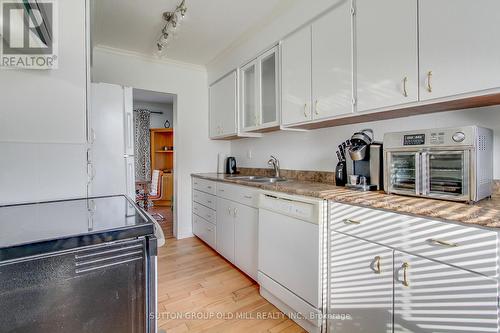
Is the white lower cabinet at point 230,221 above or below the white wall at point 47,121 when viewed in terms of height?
below

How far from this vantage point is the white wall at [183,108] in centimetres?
304

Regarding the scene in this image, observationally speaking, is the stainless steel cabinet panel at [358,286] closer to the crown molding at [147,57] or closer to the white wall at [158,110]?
the crown molding at [147,57]

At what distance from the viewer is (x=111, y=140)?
8.11 ft

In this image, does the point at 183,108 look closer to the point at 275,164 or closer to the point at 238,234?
the point at 275,164

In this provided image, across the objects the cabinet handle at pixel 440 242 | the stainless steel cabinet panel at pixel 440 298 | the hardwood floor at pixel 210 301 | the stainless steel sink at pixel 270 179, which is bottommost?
the hardwood floor at pixel 210 301

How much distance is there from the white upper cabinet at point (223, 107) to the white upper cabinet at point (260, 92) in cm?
18

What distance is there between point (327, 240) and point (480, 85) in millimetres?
1073

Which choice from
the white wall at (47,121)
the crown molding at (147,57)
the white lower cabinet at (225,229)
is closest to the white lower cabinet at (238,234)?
the white lower cabinet at (225,229)

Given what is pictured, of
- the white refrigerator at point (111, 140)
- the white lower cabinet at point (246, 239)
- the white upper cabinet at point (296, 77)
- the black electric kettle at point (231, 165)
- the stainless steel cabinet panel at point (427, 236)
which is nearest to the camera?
the stainless steel cabinet panel at point (427, 236)

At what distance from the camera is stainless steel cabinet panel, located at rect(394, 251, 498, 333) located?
886mm

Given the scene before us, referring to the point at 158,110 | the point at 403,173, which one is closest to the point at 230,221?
the point at 403,173

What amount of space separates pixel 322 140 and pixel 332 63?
70 cm

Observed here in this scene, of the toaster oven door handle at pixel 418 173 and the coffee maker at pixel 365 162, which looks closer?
the toaster oven door handle at pixel 418 173

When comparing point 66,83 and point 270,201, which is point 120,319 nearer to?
point 66,83
